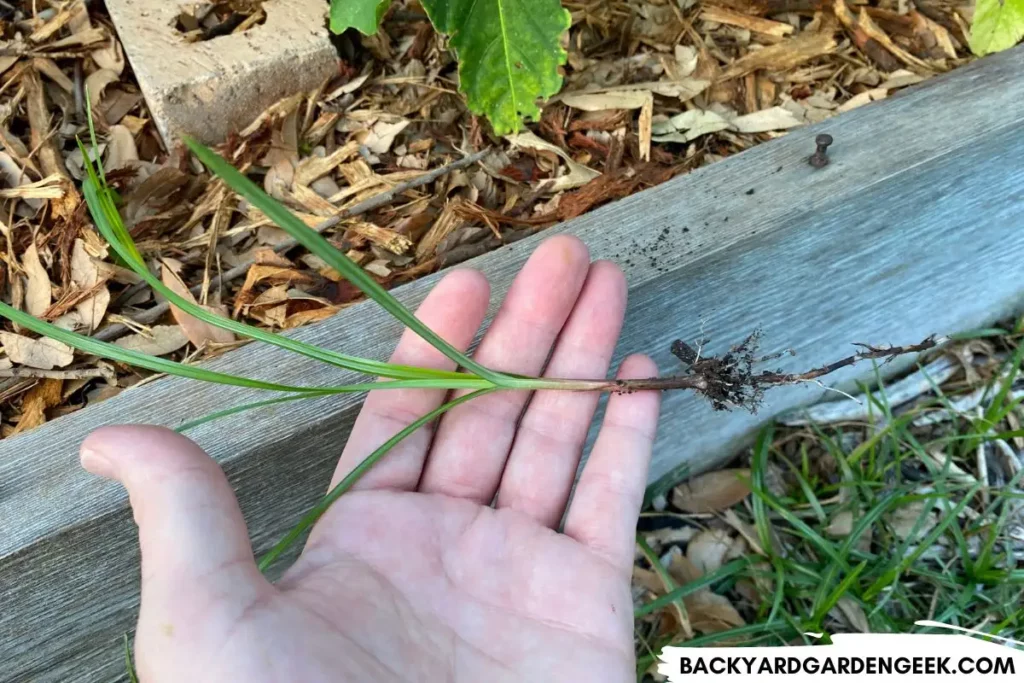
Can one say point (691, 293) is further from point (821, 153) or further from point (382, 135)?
point (382, 135)

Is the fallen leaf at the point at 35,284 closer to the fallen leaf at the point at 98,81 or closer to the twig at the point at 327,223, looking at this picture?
the twig at the point at 327,223

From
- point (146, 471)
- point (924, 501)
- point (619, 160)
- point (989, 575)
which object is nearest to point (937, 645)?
point (989, 575)

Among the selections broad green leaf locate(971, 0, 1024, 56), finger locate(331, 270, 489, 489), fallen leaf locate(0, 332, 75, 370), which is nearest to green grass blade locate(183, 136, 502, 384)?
finger locate(331, 270, 489, 489)

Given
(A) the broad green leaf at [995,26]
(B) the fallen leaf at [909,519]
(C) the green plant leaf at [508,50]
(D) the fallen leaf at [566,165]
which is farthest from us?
(B) the fallen leaf at [909,519]

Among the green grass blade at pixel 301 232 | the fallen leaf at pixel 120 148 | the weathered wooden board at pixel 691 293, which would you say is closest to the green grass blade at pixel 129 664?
the weathered wooden board at pixel 691 293

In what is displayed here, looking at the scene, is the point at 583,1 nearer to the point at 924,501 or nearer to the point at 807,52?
the point at 807,52
